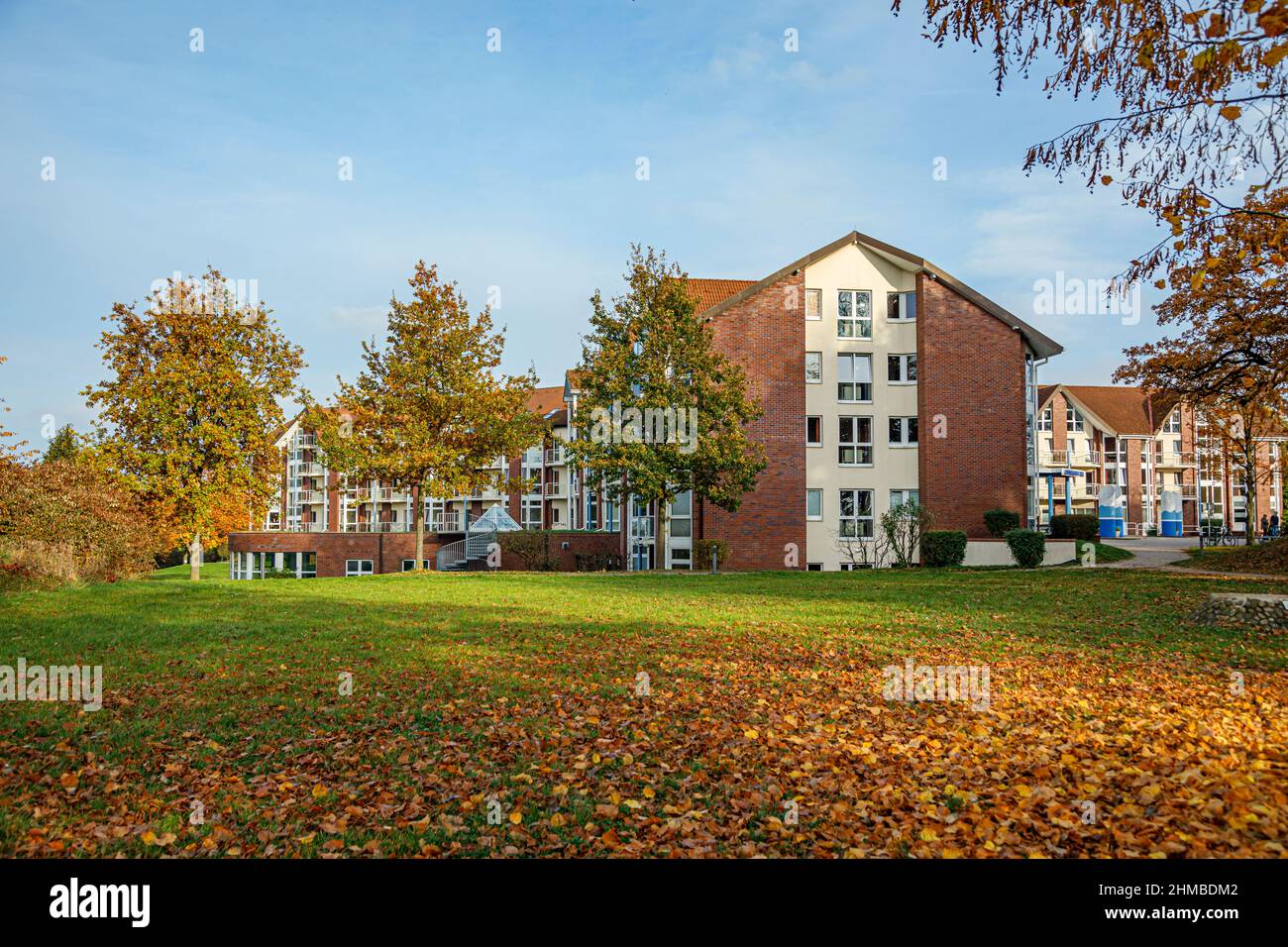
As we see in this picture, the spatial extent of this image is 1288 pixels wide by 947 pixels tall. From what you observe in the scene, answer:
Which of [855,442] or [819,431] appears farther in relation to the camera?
[855,442]

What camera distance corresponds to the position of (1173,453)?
211ft

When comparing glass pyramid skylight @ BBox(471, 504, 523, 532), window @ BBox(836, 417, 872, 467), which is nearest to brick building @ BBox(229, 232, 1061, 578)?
window @ BBox(836, 417, 872, 467)

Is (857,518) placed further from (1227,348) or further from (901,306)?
(1227,348)

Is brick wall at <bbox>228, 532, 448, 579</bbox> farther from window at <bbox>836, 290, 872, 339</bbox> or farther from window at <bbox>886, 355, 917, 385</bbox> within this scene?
window at <bbox>886, 355, 917, 385</bbox>

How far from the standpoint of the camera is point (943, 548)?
Result: 25.8 meters

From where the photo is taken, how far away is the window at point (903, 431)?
99.7 feet

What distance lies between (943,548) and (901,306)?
33.2 feet

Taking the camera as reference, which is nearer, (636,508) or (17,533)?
(17,533)

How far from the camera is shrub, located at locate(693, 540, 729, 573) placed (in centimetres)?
2703

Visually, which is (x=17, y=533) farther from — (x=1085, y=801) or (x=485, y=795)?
(x=1085, y=801)

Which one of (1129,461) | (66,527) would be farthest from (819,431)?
(1129,461)

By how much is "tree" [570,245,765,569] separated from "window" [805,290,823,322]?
6.80 metres
